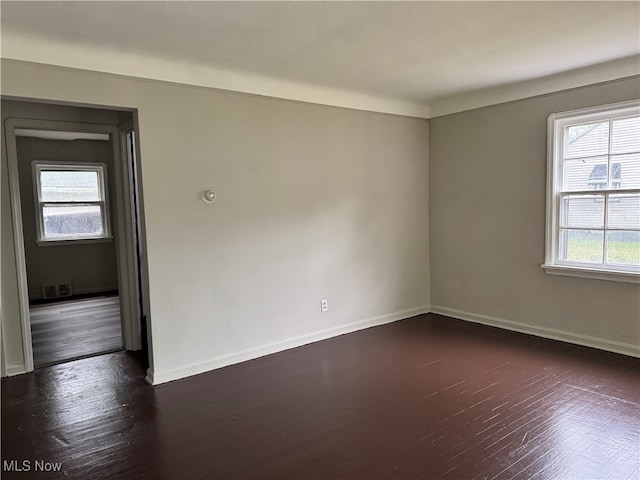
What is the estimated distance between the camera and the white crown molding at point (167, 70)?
280cm

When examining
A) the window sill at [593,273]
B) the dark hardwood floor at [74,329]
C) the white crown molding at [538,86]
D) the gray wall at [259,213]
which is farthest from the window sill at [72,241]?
the window sill at [593,273]

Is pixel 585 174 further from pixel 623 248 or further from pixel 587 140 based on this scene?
pixel 623 248

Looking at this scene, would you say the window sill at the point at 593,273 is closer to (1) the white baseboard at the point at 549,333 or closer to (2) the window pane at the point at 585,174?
(1) the white baseboard at the point at 549,333

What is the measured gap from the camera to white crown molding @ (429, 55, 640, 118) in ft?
11.7

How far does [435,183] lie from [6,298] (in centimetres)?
435

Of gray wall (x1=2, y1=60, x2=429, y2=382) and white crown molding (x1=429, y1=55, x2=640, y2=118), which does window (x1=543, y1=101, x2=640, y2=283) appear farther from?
gray wall (x1=2, y1=60, x2=429, y2=382)

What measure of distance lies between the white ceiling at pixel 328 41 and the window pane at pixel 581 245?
1.32 metres

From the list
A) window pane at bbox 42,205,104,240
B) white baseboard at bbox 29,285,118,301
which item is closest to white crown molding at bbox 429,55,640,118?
window pane at bbox 42,205,104,240

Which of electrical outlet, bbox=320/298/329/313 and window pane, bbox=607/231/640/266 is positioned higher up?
window pane, bbox=607/231/640/266

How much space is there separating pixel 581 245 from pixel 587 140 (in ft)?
3.09

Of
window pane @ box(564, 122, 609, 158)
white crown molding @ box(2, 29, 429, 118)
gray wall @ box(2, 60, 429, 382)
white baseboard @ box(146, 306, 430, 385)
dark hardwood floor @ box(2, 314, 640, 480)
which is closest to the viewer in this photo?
dark hardwood floor @ box(2, 314, 640, 480)

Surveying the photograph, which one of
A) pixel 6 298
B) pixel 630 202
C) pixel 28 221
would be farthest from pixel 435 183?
pixel 28 221

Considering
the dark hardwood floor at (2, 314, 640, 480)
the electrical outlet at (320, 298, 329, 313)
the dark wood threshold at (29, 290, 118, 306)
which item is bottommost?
the dark hardwood floor at (2, 314, 640, 480)

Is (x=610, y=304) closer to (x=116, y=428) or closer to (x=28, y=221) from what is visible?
(x=116, y=428)
